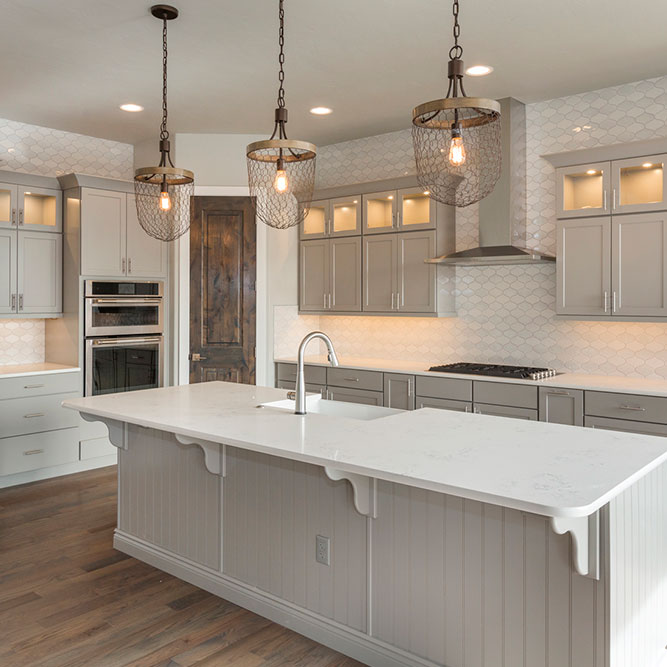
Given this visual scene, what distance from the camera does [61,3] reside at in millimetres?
3195

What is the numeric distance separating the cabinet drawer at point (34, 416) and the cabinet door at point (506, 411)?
3.20m

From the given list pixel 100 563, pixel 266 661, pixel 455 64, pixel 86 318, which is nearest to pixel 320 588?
pixel 266 661

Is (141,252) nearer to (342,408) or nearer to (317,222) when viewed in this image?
(317,222)

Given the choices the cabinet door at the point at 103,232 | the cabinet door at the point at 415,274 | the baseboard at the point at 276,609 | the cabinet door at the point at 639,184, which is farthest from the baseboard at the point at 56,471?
the cabinet door at the point at 639,184

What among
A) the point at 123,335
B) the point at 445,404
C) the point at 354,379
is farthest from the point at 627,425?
the point at 123,335

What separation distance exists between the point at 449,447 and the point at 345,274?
3518 millimetres

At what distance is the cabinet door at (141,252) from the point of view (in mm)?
5445

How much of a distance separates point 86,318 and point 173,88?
1.97 m

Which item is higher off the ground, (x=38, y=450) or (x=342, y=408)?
(x=342, y=408)

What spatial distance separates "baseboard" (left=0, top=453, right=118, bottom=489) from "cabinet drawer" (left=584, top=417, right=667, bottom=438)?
3845 mm

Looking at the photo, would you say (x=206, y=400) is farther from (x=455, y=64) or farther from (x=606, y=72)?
(x=606, y=72)

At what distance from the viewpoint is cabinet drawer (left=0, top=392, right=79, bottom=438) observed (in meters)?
4.70

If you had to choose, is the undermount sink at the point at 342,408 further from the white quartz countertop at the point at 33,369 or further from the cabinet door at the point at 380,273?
the white quartz countertop at the point at 33,369

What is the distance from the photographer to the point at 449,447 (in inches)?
87.4
